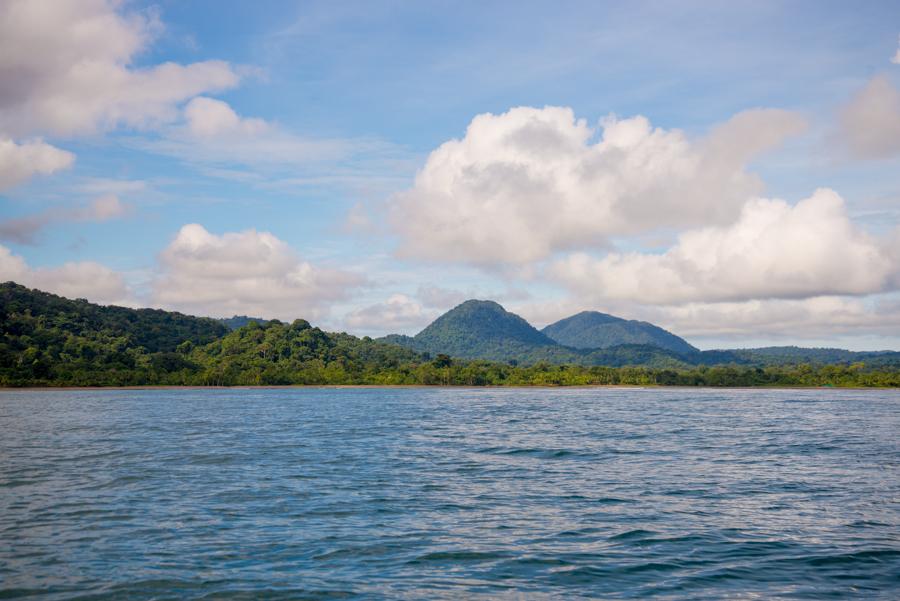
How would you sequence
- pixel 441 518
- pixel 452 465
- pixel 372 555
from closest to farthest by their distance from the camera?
pixel 372 555 < pixel 441 518 < pixel 452 465

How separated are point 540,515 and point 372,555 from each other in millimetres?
8790

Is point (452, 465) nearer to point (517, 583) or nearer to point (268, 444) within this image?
point (268, 444)

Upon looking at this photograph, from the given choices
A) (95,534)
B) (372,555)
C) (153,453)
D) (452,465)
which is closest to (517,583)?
(372,555)

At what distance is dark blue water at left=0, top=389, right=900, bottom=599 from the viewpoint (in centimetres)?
2034

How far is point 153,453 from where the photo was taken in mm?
52094

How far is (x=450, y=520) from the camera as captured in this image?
28.4 meters

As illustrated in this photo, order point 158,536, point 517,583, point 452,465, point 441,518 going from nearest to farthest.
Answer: point 517,583 → point 158,536 → point 441,518 → point 452,465

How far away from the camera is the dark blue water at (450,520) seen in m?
20.3

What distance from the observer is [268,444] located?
59.0m

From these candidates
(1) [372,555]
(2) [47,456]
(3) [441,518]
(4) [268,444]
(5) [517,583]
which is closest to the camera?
(5) [517,583]

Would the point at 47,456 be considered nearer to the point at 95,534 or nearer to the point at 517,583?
the point at 95,534

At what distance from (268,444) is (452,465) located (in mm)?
20320

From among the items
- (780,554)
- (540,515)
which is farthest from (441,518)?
(780,554)

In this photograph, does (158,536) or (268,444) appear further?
(268,444)
